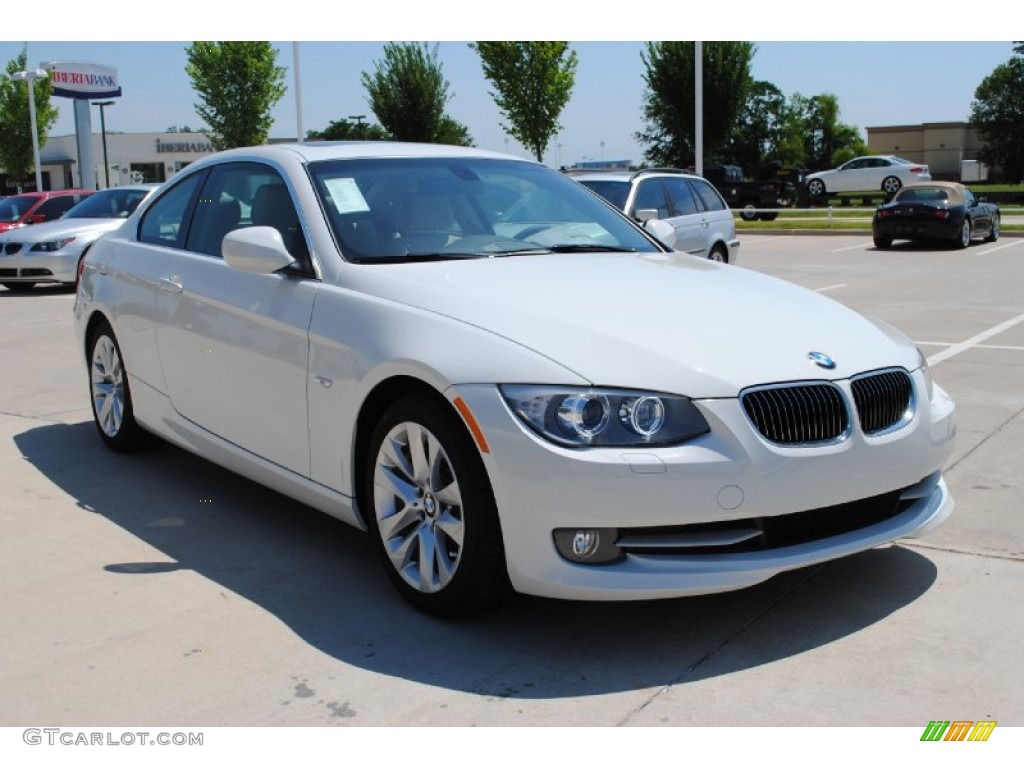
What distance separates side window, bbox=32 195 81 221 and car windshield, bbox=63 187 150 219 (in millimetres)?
1767

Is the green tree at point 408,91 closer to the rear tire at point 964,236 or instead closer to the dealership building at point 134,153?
the rear tire at point 964,236

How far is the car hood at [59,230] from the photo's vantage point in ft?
54.1

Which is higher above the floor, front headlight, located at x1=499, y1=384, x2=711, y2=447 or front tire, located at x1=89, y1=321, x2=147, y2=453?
front headlight, located at x1=499, y1=384, x2=711, y2=447

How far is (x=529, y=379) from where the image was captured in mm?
3504

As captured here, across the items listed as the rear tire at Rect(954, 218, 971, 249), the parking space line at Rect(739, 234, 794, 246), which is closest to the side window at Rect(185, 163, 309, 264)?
the rear tire at Rect(954, 218, 971, 249)

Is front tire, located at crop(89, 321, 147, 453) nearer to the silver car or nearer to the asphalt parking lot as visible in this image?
the asphalt parking lot

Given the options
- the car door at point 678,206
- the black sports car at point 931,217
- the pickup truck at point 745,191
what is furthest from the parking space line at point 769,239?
the car door at point 678,206

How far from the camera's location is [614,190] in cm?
1364

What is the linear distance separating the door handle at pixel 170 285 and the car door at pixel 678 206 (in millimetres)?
8769

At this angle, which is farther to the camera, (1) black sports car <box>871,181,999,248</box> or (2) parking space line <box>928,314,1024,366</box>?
(1) black sports car <box>871,181,999,248</box>

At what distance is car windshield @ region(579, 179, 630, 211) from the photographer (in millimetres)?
13367

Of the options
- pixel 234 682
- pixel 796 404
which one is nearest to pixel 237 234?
pixel 234 682

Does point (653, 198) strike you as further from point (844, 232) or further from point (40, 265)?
point (844, 232)

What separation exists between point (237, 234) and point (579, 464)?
1.88m
